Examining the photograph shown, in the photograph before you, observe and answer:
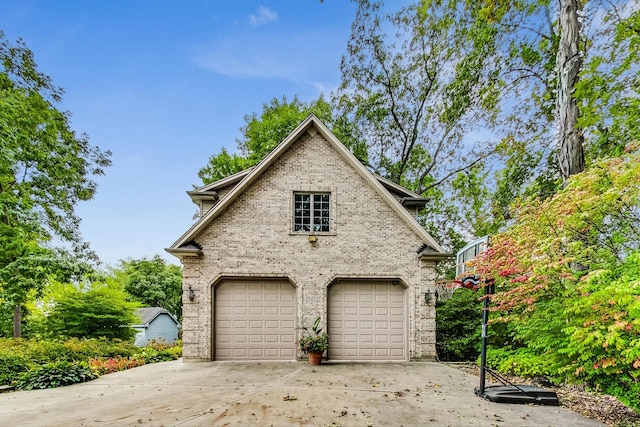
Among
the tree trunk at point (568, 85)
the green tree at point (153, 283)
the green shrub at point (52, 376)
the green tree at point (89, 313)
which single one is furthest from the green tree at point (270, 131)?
the green tree at point (153, 283)

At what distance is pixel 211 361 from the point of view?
922 centimetres

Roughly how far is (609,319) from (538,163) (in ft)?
25.9

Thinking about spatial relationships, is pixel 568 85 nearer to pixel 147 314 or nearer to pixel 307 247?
pixel 307 247

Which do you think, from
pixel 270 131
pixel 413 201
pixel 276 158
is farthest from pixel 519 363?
pixel 270 131

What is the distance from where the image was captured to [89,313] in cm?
1398

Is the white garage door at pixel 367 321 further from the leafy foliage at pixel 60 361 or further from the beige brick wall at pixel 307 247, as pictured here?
the leafy foliage at pixel 60 361

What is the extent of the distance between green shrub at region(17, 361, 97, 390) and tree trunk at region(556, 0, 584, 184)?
495 inches

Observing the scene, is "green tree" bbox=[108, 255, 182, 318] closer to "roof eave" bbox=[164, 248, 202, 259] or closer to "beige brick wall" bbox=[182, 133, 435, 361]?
"roof eave" bbox=[164, 248, 202, 259]

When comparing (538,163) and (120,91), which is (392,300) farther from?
(120,91)

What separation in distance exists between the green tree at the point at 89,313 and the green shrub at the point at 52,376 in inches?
286

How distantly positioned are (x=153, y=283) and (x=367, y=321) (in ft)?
90.3

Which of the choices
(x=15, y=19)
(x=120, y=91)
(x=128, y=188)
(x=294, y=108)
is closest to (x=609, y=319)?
(x=120, y=91)

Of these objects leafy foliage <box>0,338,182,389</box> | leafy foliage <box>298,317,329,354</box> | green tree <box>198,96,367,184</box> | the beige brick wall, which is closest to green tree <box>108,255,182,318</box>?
green tree <box>198,96,367,184</box>

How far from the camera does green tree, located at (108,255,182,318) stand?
3019 centimetres
